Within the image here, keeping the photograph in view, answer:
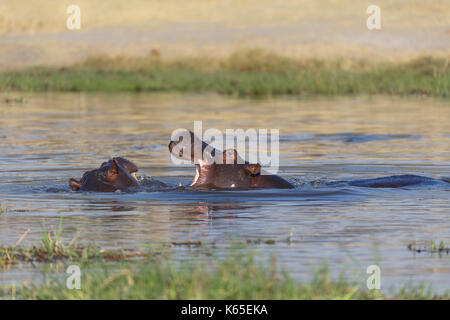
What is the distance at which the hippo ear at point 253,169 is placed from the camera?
11.0 meters

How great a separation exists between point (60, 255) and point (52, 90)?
124 feet

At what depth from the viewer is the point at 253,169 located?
10984 millimetres

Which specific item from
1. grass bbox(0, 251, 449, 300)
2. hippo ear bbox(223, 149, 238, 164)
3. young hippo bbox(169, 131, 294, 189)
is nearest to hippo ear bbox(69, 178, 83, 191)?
young hippo bbox(169, 131, 294, 189)

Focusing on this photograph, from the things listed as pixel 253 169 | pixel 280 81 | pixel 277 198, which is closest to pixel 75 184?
pixel 253 169

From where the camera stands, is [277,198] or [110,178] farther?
[110,178]

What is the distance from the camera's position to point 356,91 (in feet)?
132

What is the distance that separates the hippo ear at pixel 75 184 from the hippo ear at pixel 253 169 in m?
1.90

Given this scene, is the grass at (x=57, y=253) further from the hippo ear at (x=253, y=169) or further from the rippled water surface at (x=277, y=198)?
the hippo ear at (x=253, y=169)

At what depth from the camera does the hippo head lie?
1132 centimetres

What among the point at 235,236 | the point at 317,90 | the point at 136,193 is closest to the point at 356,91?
the point at 317,90

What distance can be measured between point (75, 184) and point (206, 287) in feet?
18.3

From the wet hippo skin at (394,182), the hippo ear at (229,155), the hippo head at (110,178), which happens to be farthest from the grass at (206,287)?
the wet hippo skin at (394,182)

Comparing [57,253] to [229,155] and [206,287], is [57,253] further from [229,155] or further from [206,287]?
[229,155]
